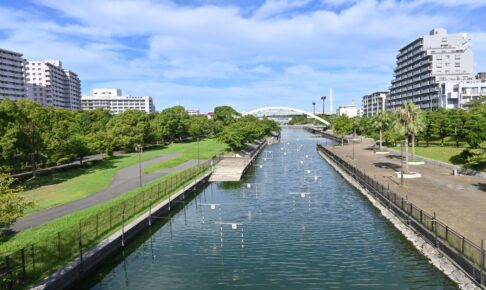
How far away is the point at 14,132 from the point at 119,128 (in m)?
45.8

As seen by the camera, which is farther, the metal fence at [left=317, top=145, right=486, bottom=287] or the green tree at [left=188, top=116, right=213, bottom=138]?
the green tree at [left=188, top=116, right=213, bottom=138]

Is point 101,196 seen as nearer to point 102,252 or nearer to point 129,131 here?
point 102,252

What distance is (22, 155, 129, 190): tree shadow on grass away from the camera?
51653 millimetres

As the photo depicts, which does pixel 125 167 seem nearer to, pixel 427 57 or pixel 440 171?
pixel 440 171

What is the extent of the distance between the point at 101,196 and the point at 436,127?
Answer: 226 feet

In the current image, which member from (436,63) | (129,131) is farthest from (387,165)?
(436,63)

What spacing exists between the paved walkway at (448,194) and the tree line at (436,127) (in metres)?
3.89

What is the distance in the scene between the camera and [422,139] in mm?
92750

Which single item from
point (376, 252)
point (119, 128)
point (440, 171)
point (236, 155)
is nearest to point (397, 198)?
point (376, 252)

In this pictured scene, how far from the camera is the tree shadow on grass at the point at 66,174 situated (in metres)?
51.7

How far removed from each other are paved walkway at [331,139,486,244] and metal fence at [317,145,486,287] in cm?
164

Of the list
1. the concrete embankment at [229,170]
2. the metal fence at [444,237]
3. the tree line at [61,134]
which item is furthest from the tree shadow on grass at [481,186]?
the tree line at [61,134]

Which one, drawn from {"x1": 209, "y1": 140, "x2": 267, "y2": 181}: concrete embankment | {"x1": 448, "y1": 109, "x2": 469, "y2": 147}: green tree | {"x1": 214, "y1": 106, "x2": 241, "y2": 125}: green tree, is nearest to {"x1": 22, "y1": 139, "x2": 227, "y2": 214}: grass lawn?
{"x1": 209, "y1": 140, "x2": 267, "y2": 181}: concrete embankment

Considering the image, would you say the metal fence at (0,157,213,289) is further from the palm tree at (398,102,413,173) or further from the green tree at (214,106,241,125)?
the green tree at (214,106,241,125)
